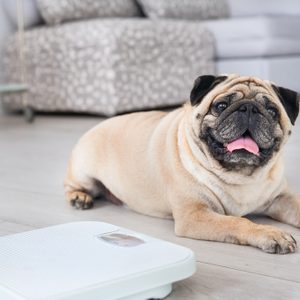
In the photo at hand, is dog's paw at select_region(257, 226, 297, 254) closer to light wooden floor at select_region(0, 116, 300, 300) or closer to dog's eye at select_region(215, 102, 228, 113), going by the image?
light wooden floor at select_region(0, 116, 300, 300)

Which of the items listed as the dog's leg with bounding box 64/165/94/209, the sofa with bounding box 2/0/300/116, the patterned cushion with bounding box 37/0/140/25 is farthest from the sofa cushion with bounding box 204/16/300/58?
the dog's leg with bounding box 64/165/94/209

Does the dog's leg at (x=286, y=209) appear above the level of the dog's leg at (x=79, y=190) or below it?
above

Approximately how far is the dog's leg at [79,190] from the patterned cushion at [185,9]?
89.3 inches

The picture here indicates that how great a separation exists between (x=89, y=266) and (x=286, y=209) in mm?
528

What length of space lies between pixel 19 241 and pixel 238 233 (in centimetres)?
37

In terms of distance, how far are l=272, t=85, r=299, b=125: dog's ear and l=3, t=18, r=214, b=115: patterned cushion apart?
1.95 metres

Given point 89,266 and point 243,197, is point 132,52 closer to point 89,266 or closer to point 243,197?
point 243,197

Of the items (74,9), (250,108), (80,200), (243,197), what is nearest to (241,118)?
(250,108)

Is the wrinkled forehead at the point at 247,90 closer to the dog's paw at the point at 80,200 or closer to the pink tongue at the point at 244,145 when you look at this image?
the pink tongue at the point at 244,145

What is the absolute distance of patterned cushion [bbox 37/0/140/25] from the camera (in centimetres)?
324

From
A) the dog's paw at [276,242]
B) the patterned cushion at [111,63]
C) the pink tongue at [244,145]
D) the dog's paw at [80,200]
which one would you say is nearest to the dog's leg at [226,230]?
the dog's paw at [276,242]

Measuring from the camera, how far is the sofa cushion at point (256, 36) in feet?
11.2

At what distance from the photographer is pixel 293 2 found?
4184 millimetres

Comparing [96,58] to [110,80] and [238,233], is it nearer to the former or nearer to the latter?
[110,80]
